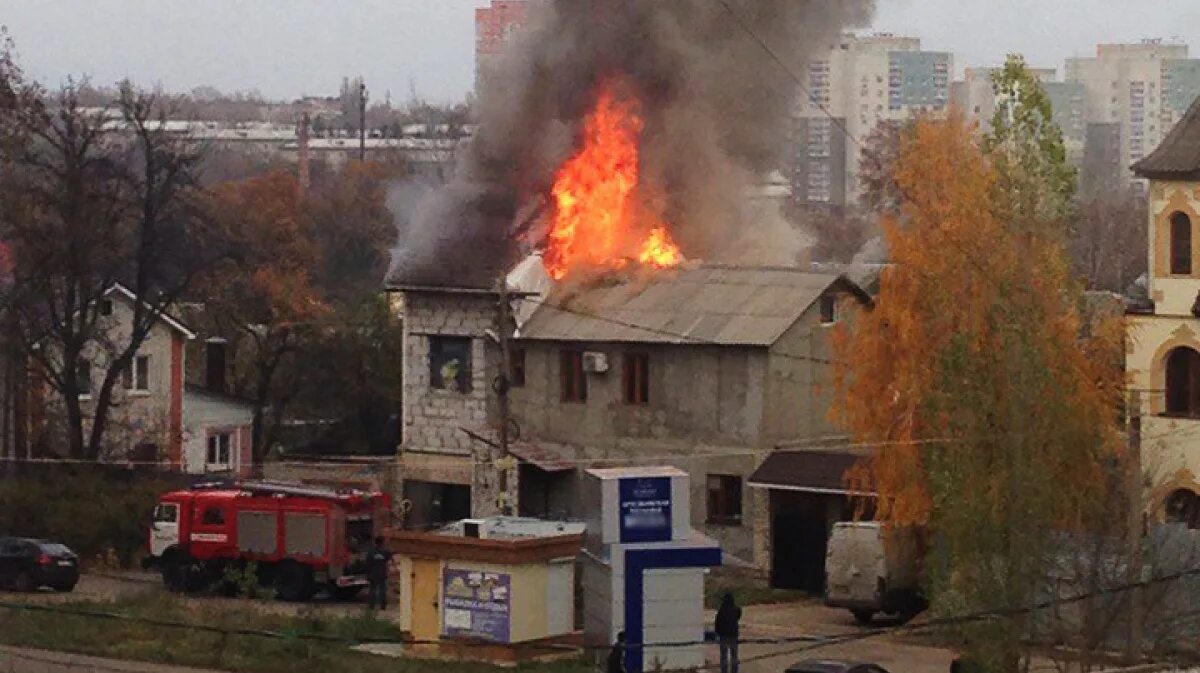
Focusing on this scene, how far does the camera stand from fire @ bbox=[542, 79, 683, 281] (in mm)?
48344

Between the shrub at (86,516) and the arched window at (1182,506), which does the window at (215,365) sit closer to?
the shrub at (86,516)

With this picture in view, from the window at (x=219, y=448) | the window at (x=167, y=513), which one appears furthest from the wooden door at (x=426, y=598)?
the window at (x=219, y=448)

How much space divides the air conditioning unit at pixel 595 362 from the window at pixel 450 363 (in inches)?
128

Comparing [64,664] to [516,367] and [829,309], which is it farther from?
[829,309]

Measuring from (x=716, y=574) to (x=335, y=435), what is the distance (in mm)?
22139

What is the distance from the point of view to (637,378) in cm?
4450

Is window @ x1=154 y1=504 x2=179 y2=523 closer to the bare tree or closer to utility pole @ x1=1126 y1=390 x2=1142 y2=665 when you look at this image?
the bare tree

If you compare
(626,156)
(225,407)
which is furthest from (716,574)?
(225,407)

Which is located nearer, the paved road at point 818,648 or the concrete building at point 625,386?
the paved road at point 818,648

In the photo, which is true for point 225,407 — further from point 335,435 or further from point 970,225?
point 970,225

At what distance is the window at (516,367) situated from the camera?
1816 inches

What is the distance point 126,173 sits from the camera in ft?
171

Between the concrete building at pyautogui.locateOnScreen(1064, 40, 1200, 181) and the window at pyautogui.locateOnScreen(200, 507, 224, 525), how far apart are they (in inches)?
5240

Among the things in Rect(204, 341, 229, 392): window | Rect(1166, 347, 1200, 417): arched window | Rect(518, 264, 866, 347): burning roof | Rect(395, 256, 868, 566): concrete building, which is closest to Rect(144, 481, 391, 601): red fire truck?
Rect(395, 256, 868, 566): concrete building
